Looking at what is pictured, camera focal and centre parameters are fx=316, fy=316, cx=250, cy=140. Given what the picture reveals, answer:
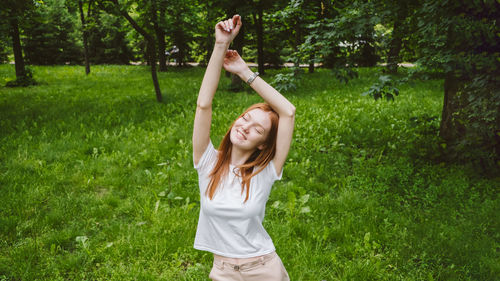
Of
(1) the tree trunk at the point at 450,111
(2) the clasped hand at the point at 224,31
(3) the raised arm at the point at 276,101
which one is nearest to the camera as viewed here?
(2) the clasped hand at the point at 224,31

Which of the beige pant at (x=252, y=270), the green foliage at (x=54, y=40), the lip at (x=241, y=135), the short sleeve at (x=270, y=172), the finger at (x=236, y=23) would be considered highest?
the green foliage at (x=54, y=40)

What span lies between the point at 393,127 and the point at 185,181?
5.01 meters

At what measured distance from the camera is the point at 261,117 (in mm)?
1885

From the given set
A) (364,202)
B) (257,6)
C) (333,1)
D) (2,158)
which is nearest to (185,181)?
(364,202)

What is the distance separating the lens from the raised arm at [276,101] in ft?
5.94

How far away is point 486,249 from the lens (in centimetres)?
362

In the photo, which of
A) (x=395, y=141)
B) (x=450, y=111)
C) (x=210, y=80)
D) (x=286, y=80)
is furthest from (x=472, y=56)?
(x=210, y=80)

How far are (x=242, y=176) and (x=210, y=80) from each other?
1.97 feet

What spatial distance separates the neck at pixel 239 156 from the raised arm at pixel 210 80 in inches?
7.5

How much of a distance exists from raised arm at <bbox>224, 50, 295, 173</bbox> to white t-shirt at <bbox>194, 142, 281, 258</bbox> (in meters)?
0.16

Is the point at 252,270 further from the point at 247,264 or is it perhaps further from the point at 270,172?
the point at 270,172

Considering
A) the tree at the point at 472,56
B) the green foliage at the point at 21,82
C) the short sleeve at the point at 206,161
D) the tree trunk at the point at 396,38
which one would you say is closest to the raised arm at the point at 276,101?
the short sleeve at the point at 206,161

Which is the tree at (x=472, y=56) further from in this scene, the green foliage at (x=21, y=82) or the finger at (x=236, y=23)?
the green foliage at (x=21, y=82)

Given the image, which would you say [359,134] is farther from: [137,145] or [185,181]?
[137,145]
